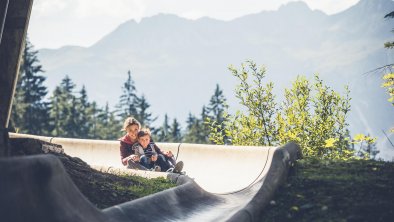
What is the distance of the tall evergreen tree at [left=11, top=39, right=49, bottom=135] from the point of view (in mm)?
53656

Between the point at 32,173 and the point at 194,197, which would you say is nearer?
the point at 32,173

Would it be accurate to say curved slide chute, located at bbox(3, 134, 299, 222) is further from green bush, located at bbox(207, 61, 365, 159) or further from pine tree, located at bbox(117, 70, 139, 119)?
pine tree, located at bbox(117, 70, 139, 119)

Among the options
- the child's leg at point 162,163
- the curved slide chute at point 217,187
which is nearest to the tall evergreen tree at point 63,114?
the curved slide chute at point 217,187

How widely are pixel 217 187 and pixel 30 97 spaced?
170 feet

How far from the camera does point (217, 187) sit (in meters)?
8.92

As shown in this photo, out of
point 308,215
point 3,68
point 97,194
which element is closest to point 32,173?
point 97,194

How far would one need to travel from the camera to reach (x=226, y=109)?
12.4m

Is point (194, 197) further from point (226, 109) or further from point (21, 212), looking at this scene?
point (226, 109)

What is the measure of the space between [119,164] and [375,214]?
29.0 ft

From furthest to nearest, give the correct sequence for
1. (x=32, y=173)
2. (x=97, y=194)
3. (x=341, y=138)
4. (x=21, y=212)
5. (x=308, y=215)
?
(x=341, y=138) < (x=97, y=194) < (x=308, y=215) < (x=32, y=173) < (x=21, y=212)

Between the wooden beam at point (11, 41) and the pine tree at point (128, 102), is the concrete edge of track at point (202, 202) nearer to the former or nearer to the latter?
the wooden beam at point (11, 41)

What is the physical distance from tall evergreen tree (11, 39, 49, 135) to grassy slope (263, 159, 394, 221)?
169 feet

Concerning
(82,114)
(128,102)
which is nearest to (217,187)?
(82,114)

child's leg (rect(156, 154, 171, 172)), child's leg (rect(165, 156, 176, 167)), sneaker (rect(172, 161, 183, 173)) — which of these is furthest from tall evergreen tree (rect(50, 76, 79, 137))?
sneaker (rect(172, 161, 183, 173))
